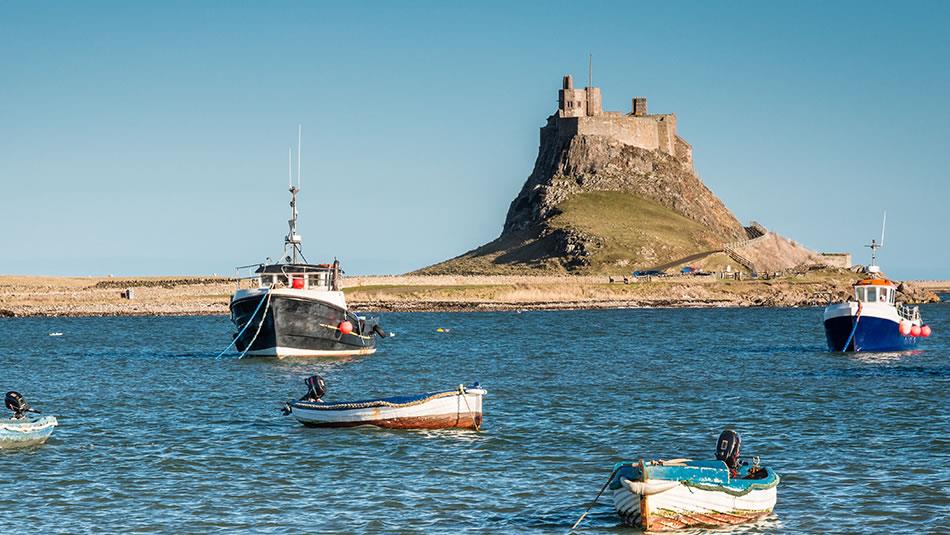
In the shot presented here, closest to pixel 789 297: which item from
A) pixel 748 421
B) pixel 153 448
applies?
pixel 748 421

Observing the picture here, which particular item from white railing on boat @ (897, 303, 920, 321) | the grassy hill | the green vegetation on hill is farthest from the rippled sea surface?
the grassy hill

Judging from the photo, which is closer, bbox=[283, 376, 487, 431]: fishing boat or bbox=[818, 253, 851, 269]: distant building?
bbox=[283, 376, 487, 431]: fishing boat

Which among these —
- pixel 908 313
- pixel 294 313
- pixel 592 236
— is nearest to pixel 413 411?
pixel 294 313

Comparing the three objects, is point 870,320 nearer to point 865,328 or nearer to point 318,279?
point 865,328

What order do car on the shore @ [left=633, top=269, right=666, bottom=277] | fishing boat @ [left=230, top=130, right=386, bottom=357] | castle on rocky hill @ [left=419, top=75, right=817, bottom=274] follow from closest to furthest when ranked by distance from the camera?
1. fishing boat @ [left=230, top=130, right=386, bottom=357]
2. car on the shore @ [left=633, top=269, right=666, bottom=277]
3. castle on rocky hill @ [left=419, top=75, right=817, bottom=274]

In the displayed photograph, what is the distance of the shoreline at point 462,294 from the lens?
12025cm

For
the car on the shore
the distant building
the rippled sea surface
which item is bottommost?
the rippled sea surface

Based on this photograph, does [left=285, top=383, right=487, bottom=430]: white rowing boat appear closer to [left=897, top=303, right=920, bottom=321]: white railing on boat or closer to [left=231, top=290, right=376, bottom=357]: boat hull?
[left=231, top=290, right=376, bottom=357]: boat hull

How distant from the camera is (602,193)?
198000mm

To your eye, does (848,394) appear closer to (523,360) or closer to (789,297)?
(523,360)

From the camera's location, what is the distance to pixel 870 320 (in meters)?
67.2

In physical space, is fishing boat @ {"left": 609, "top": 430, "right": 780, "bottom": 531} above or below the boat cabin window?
below

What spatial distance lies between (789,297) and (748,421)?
11005cm

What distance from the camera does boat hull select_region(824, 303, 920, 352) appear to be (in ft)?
221
